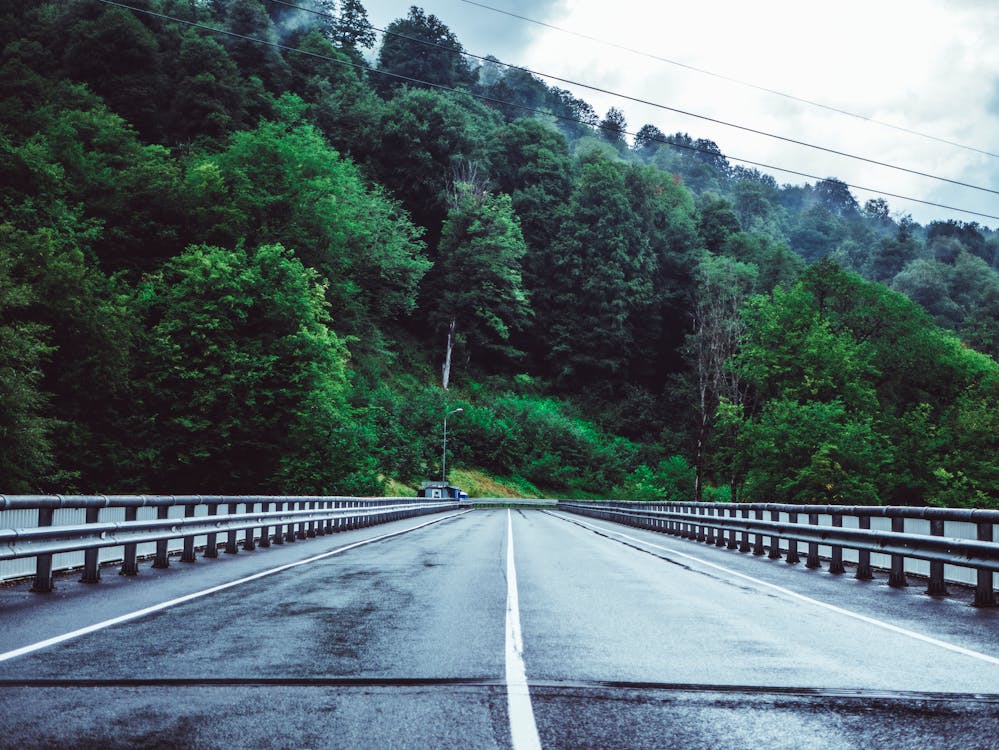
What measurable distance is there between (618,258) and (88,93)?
57869 mm

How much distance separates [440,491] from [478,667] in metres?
69.6

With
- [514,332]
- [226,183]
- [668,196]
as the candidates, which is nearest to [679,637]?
[226,183]

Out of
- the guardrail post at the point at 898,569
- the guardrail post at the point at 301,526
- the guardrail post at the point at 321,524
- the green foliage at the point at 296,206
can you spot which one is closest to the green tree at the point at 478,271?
the green foliage at the point at 296,206

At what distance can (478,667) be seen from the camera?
6902 millimetres

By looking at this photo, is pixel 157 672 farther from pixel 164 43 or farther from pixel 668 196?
pixel 668 196

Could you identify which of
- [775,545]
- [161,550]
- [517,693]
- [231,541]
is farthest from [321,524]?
[517,693]

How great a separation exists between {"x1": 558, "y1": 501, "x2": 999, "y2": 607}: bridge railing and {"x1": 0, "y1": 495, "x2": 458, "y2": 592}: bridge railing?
33.8 feet

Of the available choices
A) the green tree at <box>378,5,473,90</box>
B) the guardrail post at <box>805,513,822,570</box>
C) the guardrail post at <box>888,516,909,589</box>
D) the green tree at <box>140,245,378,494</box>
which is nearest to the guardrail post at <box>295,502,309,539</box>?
the guardrail post at <box>805,513,822,570</box>

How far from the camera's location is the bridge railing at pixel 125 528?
10891 millimetres

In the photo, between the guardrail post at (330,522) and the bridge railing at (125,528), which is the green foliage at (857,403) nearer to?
the guardrail post at (330,522)

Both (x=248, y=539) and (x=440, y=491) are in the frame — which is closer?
(x=248, y=539)

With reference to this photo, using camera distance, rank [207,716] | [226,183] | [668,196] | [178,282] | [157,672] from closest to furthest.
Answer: [207,716], [157,672], [178,282], [226,183], [668,196]

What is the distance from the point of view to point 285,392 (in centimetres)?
4856

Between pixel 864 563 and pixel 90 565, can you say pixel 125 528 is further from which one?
pixel 864 563
